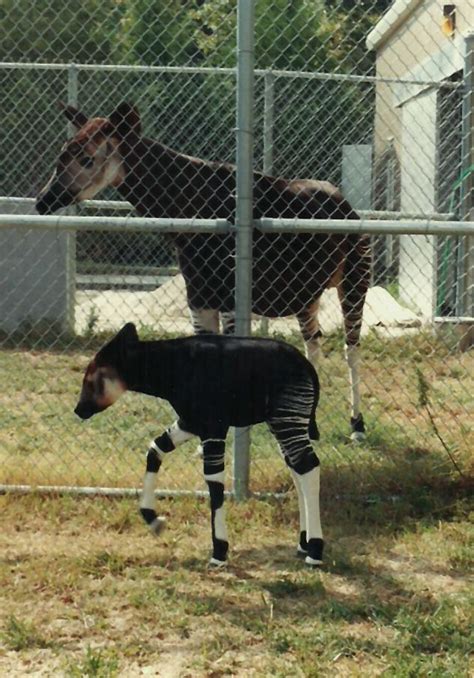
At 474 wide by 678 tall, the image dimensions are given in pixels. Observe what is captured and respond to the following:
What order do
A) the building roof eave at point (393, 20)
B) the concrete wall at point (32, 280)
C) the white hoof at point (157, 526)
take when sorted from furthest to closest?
the building roof eave at point (393, 20) → the concrete wall at point (32, 280) → the white hoof at point (157, 526)

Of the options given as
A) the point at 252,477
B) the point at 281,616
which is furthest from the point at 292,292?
the point at 281,616

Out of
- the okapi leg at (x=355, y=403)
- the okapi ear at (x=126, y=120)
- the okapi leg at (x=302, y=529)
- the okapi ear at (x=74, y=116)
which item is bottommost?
the okapi leg at (x=302, y=529)

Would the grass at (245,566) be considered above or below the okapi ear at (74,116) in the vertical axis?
below

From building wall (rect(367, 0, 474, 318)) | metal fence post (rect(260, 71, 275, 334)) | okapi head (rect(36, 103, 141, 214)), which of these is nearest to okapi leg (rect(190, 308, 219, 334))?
okapi head (rect(36, 103, 141, 214))

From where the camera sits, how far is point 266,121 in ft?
26.5

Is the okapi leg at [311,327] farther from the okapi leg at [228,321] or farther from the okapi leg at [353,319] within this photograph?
the okapi leg at [228,321]

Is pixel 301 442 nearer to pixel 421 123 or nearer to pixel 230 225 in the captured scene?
pixel 230 225

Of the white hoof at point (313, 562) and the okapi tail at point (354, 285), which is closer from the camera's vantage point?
the white hoof at point (313, 562)

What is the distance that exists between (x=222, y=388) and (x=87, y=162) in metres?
1.85

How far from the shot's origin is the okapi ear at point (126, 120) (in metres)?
5.37

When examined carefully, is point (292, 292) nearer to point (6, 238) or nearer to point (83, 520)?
point (83, 520)

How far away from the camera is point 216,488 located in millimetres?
4320

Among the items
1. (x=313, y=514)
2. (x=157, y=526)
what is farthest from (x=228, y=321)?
(x=313, y=514)

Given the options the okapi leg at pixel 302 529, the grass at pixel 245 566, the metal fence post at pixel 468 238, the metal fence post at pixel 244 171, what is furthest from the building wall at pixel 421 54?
the okapi leg at pixel 302 529
